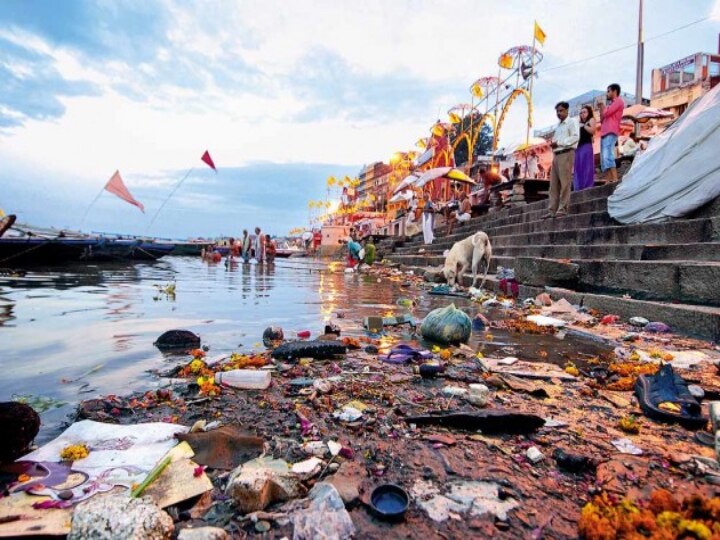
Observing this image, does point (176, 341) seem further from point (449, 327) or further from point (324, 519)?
point (324, 519)

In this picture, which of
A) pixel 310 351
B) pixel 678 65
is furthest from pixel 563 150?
pixel 678 65

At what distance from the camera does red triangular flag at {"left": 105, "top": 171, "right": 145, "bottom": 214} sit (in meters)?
17.8

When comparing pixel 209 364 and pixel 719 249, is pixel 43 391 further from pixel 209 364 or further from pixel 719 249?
pixel 719 249

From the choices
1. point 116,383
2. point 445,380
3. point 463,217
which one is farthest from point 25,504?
point 463,217

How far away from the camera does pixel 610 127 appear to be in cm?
881

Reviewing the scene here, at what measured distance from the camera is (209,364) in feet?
10.4

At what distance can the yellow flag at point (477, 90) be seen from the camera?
3020 cm

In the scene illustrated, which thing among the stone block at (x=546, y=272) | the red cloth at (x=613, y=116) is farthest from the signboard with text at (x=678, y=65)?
the stone block at (x=546, y=272)

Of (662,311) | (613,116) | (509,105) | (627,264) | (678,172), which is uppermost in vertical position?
(509,105)

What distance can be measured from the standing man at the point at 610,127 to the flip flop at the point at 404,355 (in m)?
7.98

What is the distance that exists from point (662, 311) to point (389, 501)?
4513mm

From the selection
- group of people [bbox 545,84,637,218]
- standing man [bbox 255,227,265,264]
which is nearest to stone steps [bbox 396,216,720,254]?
group of people [bbox 545,84,637,218]

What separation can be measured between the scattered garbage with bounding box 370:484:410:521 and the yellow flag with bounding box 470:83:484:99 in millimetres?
33068

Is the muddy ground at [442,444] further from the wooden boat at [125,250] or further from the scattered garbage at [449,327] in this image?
the wooden boat at [125,250]
